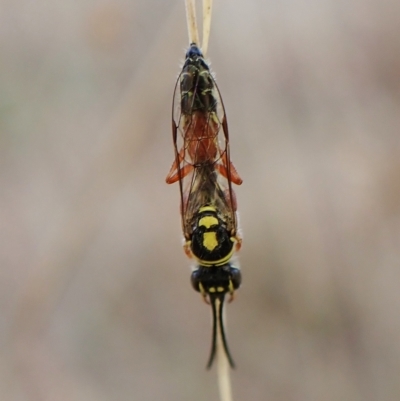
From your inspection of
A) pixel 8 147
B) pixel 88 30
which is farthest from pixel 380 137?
pixel 8 147

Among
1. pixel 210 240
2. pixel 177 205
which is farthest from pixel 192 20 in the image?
pixel 177 205

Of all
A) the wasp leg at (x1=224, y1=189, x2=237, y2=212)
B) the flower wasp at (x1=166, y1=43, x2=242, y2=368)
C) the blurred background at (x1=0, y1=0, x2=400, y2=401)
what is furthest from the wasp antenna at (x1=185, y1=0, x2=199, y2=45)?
the blurred background at (x1=0, y1=0, x2=400, y2=401)

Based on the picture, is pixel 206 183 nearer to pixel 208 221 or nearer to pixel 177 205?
pixel 208 221

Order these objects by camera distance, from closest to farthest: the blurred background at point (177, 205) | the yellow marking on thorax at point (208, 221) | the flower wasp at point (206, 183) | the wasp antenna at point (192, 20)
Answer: the wasp antenna at point (192, 20)
the flower wasp at point (206, 183)
the yellow marking on thorax at point (208, 221)
the blurred background at point (177, 205)

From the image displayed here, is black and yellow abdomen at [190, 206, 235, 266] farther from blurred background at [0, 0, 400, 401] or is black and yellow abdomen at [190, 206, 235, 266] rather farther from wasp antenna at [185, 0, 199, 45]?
blurred background at [0, 0, 400, 401]

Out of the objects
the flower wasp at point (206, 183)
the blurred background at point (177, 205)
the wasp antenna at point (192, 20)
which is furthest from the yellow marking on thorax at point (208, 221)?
the blurred background at point (177, 205)

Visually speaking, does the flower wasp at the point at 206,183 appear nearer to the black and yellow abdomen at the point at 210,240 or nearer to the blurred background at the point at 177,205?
the black and yellow abdomen at the point at 210,240
